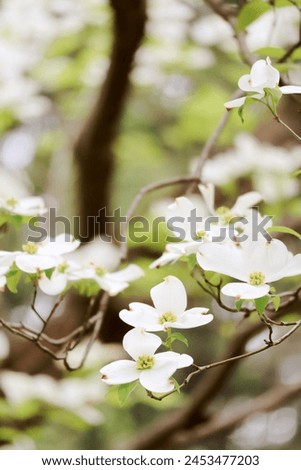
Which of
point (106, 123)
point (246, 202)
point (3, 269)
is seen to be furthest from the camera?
point (106, 123)

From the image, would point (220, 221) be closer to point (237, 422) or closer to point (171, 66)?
point (237, 422)

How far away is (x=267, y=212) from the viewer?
148 centimetres

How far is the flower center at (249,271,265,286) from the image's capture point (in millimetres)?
569

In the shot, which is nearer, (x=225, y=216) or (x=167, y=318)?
(x=167, y=318)

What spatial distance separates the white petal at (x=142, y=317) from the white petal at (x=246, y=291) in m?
0.06

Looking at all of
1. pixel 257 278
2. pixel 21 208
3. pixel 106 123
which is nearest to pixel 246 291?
pixel 257 278

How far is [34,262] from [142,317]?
13 centimetres

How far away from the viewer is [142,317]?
0.56 m

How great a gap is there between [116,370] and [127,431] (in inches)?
81.1

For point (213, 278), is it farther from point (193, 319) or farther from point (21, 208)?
point (21, 208)

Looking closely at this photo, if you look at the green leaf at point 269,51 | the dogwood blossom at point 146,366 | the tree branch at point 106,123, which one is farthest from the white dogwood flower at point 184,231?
the tree branch at point 106,123

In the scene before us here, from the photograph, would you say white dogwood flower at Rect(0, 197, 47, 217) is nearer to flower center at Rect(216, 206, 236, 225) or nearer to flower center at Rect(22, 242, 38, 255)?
flower center at Rect(22, 242, 38, 255)

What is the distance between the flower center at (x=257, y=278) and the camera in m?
0.57

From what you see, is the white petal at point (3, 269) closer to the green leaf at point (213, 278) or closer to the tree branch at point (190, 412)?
the green leaf at point (213, 278)
